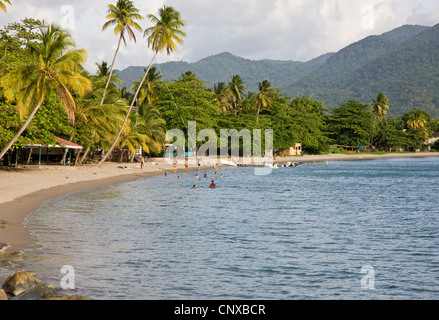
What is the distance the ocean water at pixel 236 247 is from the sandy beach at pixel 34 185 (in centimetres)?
79

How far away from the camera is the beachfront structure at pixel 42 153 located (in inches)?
1890

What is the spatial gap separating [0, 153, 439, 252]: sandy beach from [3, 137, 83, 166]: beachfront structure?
223 centimetres

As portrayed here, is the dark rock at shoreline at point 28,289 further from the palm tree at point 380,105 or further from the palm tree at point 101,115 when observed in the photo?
the palm tree at point 380,105

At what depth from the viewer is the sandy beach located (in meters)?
19.6

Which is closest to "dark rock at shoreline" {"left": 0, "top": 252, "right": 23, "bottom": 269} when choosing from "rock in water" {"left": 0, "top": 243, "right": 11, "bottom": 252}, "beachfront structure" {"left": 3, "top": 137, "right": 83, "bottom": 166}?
"rock in water" {"left": 0, "top": 243, "right": 11, "bottom": 252}

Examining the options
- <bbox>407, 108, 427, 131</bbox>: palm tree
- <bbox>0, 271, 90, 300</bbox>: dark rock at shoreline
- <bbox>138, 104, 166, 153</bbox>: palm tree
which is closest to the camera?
<bbox>0, 271, 90, 300</bbox>: dark rock at shoreline

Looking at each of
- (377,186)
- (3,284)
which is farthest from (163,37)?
(3,284)

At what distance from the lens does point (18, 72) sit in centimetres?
3097

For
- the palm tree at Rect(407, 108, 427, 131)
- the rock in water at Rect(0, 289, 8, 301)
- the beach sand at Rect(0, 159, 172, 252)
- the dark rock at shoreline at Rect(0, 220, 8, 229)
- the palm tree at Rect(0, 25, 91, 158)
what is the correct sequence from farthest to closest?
the palm tree at Rect(407, 108, 427, 131) < the palm tree at Rect(0, 25, 91, 158) < the dark rock at shoreline at Rect(0, 220, 8, 229) < the beach sand at Rect(0, 159, 172, 252) < the rock in water at Rect(0, 289, 8, 301)

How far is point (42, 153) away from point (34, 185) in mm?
24836

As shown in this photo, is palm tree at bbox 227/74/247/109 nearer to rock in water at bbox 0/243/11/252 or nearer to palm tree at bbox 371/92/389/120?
palm tree at bbox 371/92/389/120

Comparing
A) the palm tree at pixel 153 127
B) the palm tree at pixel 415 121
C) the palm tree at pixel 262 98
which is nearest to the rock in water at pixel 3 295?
the palm tree at pixel 153 127

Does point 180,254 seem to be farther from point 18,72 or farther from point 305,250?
point 18,72

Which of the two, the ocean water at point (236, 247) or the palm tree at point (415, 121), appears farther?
the palm tree at point (415, 121)
